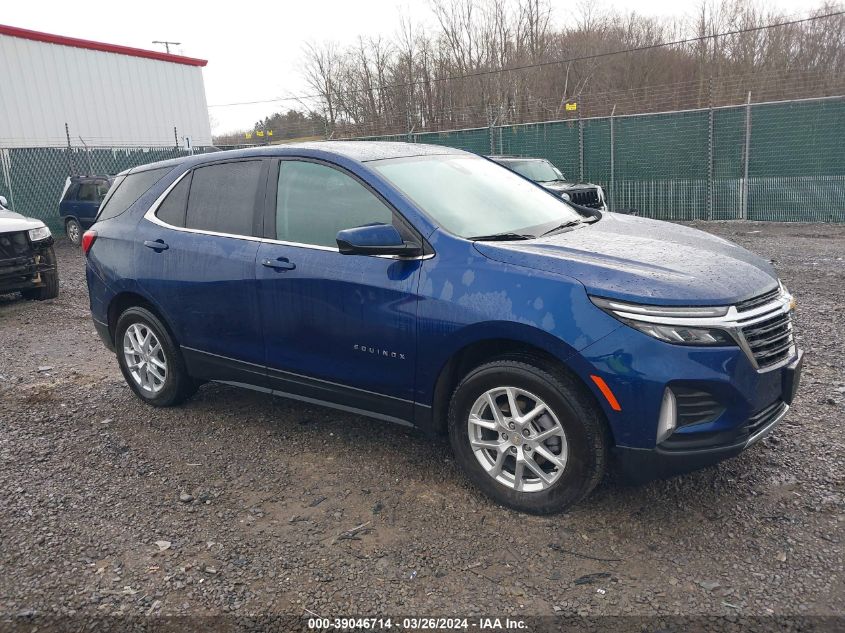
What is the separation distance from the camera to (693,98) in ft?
57.1

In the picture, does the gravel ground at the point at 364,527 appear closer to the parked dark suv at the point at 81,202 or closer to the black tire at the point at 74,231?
the parked dark suv at the point at 81,202

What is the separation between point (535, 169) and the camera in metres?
13.4

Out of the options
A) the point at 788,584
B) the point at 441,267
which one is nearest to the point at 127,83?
the point at 441,267

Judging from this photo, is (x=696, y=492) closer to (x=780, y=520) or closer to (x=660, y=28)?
(x=780, y=520)

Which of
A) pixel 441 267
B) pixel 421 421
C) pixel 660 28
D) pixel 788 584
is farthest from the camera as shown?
pixel 660 28

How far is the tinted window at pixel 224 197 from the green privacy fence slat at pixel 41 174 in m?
15.6

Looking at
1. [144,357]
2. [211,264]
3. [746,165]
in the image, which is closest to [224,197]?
[211,264]

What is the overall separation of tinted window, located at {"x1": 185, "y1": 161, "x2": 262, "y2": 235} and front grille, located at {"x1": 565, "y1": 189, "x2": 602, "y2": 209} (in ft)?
29.2

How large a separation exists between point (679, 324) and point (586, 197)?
10.2m

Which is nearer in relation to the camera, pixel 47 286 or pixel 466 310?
pixel 466 310

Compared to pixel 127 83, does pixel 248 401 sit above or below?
below

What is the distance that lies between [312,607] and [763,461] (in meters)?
2.55

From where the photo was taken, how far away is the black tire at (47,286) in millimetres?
9234

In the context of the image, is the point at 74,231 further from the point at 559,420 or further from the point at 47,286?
the point at 559,420
